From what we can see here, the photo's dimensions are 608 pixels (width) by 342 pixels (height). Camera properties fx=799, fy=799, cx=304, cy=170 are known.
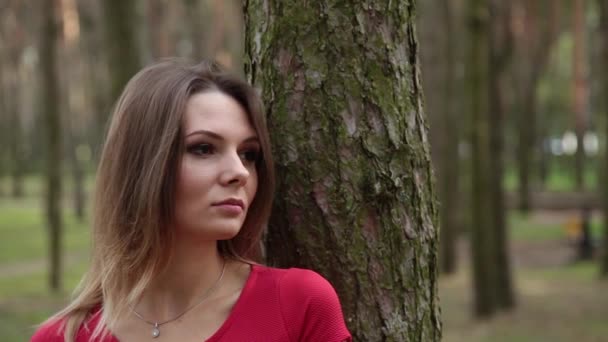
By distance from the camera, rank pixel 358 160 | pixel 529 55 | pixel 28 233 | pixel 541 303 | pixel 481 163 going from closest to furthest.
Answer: pixel 358 160 → pixel 481 163 → pixel 541 303 → pixel 529 55 → pixel 28 233

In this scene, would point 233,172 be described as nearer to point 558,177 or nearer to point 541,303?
point 541,303

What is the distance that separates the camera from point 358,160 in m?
2.35

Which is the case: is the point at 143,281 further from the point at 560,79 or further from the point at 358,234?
the point at 560,79

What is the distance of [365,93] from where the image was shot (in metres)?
2.35

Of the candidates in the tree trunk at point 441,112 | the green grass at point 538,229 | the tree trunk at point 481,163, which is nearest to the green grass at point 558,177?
the green grass at point 538,229

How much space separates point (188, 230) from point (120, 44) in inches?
288

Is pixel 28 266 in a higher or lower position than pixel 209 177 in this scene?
lower

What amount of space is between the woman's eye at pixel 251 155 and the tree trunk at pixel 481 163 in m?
9.96

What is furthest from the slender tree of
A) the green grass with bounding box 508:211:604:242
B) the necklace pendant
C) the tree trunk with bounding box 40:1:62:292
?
the necklace pendant

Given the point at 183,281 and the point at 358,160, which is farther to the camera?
the point at 358,160

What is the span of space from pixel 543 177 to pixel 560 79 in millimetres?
5226

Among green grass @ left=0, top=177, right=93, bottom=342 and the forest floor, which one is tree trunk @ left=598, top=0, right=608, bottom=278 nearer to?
the forest floor

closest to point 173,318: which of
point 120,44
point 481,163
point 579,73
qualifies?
point 120,44

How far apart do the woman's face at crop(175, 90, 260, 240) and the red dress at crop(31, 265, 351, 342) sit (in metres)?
0.19
